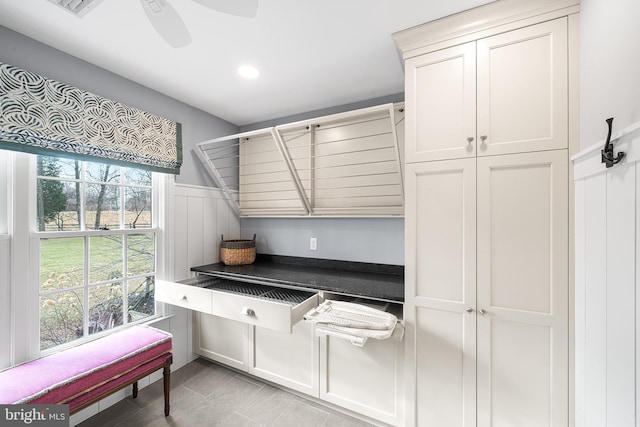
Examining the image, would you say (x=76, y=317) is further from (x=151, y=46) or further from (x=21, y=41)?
(x=151, y=46)

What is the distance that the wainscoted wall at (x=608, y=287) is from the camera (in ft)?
2.31

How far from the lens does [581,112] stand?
1072 mm

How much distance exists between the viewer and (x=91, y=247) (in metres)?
1.72

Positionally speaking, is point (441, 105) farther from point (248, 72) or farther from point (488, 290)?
point (248, 72)

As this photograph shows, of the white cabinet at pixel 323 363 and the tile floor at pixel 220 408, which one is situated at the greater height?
the white cabinet at pixel 323 363

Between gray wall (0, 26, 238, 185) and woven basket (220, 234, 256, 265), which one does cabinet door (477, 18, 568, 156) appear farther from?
gray wall (0, 26, 238, 185)

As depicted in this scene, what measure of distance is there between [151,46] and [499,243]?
2.17 meters

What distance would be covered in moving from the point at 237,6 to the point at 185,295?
1.73m

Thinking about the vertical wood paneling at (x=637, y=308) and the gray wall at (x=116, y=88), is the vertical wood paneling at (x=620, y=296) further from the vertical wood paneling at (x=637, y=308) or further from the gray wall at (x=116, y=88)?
the gray wall at (x=116, y=88)

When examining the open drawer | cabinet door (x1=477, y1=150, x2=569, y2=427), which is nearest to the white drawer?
the open drawer

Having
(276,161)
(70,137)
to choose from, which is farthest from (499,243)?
(70,137)

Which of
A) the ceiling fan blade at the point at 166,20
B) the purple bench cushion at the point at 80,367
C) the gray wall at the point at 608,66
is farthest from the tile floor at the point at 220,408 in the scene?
the ceiling fan blade at the point at 166,20

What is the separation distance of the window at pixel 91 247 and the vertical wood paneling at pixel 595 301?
2.60 m
